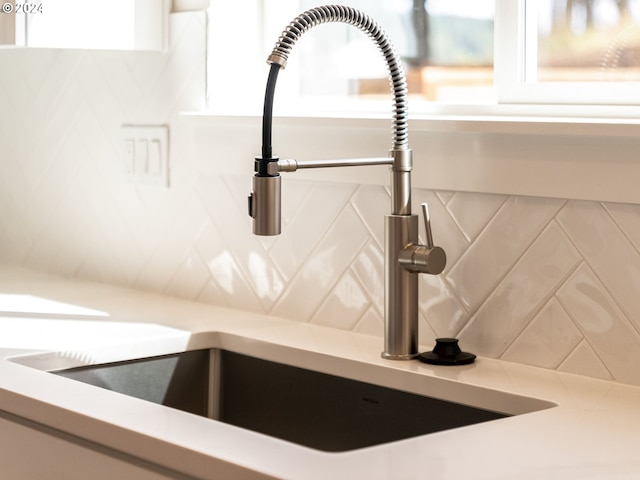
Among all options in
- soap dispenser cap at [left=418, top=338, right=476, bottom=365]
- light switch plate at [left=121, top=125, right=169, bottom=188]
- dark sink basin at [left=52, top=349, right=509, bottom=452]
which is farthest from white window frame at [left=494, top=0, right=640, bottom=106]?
light switch plate at [left=121, top=125, right=169, bottom=188]

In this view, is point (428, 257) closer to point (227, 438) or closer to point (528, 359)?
point (528, 359)

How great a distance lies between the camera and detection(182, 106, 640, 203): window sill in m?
1.32

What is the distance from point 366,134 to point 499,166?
0.85 feet

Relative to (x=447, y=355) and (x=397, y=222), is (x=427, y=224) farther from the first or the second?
(x=447, y=355)

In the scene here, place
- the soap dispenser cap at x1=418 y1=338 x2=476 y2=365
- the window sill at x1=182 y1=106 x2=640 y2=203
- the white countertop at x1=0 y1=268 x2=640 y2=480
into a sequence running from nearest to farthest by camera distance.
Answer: the white countertop at x1=0 y1=268 x2=640 y2=480, the window sill at x1=182 y1=106 x2=640 y2=203, the soap dispenser cap at x1=418 y1=338 x2=476 y2=365

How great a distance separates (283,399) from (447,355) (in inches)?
10.8

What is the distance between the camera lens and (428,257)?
4.70ft

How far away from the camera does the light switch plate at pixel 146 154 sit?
2064 mm

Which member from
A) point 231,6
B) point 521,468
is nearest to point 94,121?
point 231,6

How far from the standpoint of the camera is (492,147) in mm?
1459

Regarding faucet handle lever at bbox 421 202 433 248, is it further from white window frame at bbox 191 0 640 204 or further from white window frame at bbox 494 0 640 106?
white window frame at bbox 494 0 640 106

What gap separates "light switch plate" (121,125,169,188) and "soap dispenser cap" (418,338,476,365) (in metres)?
0.79

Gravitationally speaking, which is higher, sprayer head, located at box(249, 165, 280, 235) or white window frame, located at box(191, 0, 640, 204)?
white window frame, located at box(191, 0, 640, 204)

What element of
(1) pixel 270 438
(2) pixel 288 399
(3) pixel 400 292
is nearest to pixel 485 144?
(3) pixel 400 292
